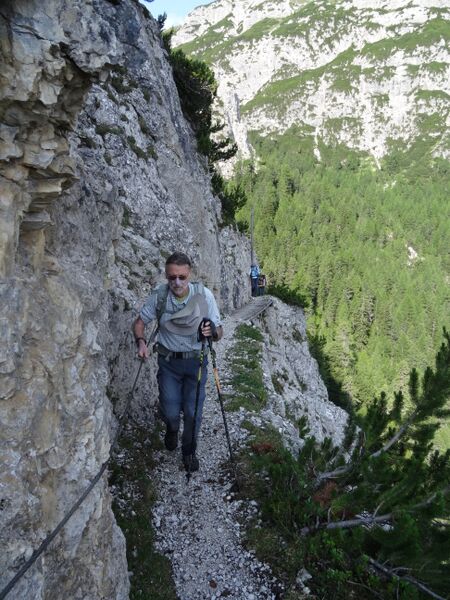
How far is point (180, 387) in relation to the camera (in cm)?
729

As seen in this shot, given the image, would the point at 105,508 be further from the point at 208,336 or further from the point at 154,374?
the point at 154,374

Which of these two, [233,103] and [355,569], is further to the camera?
[233,103]

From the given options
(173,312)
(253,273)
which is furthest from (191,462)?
(253,273)

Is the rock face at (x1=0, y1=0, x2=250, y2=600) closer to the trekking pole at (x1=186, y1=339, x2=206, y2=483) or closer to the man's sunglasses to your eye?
the man's sunglasses

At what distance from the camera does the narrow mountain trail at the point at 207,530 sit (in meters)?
5.76

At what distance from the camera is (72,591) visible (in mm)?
4102

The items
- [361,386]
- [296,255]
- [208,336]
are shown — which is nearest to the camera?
[208,336]

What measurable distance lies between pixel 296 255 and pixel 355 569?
99.9 m

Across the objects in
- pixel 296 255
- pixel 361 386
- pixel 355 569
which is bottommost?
pixel 361 386

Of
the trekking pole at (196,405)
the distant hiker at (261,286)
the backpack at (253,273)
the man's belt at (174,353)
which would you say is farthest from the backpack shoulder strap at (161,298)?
the distant hiker at (261,286)

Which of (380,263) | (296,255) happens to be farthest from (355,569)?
(380,263)

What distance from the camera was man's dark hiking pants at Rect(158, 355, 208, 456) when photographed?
703 centimetres

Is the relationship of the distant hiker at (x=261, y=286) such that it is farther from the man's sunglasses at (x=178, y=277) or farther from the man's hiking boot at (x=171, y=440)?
the man's sunglasses at (x=178, y=277)

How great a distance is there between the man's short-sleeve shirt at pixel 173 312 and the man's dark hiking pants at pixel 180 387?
225 millimetres
